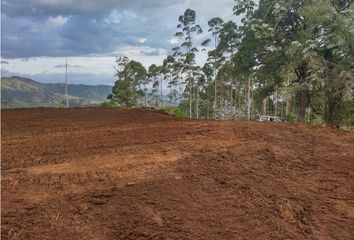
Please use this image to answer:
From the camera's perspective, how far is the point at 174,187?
224 inches

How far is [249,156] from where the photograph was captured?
7828mm

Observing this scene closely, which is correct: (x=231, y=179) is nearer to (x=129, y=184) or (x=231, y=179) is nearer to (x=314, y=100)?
(x=129, y=184)

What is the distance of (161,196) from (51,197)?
142 centimetres

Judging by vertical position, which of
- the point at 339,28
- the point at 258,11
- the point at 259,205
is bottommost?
the point at 259,205

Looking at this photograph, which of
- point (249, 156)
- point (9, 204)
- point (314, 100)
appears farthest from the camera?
Answer: point (314, 100)

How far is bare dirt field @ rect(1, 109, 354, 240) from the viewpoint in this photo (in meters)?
4.47

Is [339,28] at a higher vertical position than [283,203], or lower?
higher

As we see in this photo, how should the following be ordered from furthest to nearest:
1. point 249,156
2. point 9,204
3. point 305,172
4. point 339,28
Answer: point 339,28
point 249,156
point 305,172
point 9,204

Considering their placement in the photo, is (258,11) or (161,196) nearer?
(161,196)

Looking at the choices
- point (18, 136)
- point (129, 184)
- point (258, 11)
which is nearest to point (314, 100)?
point (258, 11)

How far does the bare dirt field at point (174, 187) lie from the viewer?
4.47 metres

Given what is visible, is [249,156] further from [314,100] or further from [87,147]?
[314,100]

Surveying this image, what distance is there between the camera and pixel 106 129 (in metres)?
10.9

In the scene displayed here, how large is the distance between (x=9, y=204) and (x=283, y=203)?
139 inches
